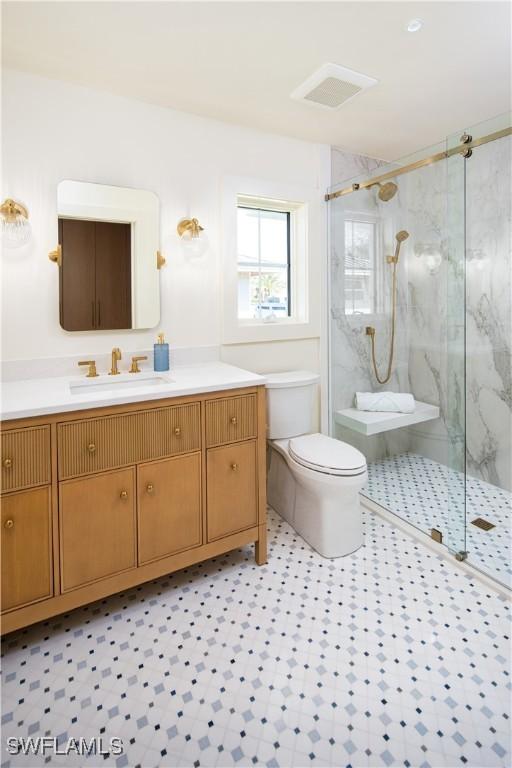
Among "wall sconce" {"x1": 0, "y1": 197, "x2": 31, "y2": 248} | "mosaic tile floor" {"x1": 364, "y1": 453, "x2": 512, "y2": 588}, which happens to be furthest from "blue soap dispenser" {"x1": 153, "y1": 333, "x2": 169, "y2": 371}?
"mosaic tile floor" {"x1": 364, "y1": 453, "x2": 512, "y2": 588}

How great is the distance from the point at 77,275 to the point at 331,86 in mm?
1562

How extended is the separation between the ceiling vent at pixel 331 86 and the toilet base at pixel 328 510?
6.11 ft

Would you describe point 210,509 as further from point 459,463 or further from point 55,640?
point 459,463

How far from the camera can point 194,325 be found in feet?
7.96

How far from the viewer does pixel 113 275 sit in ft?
7.04

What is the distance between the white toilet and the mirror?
871 mm

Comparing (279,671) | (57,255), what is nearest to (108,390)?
(57,255)

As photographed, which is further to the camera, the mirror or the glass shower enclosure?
the glass shower enclosure

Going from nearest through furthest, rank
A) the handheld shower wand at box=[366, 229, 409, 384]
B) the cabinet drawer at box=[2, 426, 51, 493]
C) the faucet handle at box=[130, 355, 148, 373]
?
1. the cabinet drawer at box=[2, 426, 51, 493]
2. the faucet handle at box=[130, 355, 148, 373]
3. the handheld shower wand at box=[366, 229, 409, 384]

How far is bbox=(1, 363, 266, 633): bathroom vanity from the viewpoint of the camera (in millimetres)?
1475

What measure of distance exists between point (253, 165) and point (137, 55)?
0.89 metres

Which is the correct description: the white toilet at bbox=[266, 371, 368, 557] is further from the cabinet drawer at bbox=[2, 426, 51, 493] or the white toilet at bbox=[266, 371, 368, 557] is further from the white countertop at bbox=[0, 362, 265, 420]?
the cabinet drawer at bbox=[2, 426, 51, 493]

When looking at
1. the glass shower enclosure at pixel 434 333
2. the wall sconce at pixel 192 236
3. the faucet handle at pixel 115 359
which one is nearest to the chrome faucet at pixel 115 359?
the faucet handle at pixel 115 359

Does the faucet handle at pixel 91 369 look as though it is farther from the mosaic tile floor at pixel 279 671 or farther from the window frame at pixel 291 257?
the mosaic tile floor at pixel 279 671
